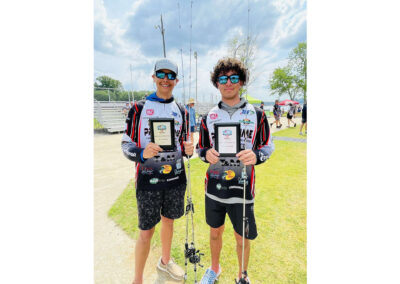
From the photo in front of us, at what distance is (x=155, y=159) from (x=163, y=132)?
396mm

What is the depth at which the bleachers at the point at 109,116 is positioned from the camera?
15.6 meters

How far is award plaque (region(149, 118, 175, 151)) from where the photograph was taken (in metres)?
1.95

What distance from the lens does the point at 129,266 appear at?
2.58 m

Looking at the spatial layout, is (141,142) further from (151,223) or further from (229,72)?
(229,72)

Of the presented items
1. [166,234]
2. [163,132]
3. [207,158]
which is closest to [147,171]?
[163,132]

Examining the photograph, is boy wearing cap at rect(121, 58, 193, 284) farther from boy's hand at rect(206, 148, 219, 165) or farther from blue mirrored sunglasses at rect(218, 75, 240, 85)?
blue mirrored sunglasses at rect(218, 75, 240, 85)

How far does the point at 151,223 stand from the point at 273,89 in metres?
47.5

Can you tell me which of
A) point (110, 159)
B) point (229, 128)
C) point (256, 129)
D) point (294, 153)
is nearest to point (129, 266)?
point (229, 128)

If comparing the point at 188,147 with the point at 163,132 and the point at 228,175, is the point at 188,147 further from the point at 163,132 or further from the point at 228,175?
the point at 228,175

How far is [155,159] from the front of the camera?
2.15m

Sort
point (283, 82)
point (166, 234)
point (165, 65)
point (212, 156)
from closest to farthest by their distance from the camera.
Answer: point (212, 156) → point (165, 65) → point (166, 234) → point (283, 82)

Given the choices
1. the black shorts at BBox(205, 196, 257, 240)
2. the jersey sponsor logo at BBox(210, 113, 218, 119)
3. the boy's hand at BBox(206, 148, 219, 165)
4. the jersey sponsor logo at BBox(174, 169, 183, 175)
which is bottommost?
the black shorts at BBox(205, 196, 257, 240)

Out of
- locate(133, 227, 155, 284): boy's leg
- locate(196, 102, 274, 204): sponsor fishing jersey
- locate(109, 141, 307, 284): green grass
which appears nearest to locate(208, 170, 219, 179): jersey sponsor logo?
locate(196, 102, 274, 204): sponsor fishing jersey

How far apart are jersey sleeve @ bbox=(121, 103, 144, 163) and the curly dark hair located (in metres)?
1.07
